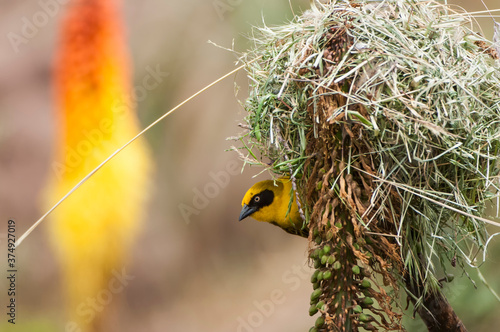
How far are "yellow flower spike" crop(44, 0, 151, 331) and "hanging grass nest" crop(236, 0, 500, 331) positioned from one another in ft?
4.90

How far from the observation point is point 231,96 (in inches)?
97.1

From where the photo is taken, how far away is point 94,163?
7.97 feet

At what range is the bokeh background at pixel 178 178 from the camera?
8.00ft

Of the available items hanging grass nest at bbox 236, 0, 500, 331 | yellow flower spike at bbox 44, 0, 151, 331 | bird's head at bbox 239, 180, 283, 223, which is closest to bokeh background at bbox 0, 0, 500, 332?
yellow flower spike at bbox 44, 0, 151, 331

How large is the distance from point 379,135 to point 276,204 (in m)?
0.44

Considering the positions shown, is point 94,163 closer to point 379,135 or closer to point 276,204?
point 276,204

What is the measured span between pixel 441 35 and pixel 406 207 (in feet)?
1.19

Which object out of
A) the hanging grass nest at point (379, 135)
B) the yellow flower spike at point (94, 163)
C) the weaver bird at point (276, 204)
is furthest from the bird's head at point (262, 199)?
the yellow flower spike at point (94, 163)

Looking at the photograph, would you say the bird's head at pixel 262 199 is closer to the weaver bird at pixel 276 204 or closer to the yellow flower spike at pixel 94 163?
the weaver bird at pixel 276 204

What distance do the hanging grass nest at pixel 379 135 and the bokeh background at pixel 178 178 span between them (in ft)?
4.44

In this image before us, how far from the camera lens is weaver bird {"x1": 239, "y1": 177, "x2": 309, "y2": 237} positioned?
4.47ft

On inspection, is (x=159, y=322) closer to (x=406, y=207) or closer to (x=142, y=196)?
(x=142, y=196)

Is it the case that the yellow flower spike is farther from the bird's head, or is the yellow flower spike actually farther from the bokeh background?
the bird's head

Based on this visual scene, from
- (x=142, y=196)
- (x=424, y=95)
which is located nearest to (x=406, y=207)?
(x=424, y=95)
